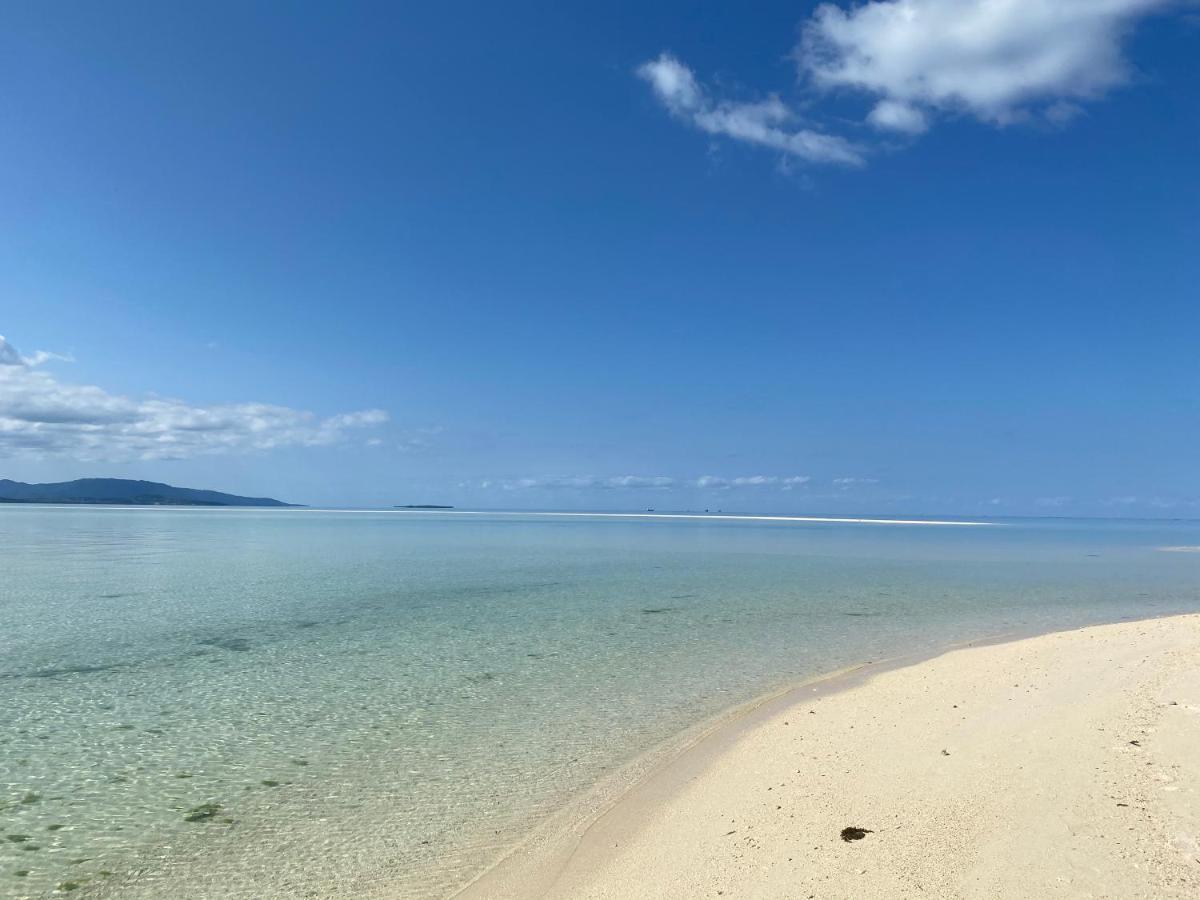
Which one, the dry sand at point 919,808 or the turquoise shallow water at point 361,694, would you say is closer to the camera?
the dry sand at point 919,808

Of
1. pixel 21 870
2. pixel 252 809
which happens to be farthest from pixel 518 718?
pixel 21 870

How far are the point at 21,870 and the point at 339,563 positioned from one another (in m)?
33.8

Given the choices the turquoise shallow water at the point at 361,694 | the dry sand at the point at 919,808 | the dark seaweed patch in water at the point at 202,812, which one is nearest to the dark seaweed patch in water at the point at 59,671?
the turquoise shallow water at the point at 361,694

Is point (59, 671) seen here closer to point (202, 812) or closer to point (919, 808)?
point (202, 812)

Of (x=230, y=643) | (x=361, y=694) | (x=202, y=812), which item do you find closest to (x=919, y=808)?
(x=202, y=812)

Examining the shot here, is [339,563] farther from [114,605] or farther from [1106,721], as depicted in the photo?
[1106,721]

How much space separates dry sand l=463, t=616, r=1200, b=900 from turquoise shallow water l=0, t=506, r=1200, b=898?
1211 mm

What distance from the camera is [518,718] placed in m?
11.3

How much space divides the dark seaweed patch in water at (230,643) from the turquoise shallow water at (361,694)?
7cm

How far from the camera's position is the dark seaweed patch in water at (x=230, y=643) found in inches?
655

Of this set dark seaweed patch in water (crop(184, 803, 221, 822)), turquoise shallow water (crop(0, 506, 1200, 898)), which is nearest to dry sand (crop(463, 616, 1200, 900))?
turquoise shallow water (crop(0, 506, 1200, 898))

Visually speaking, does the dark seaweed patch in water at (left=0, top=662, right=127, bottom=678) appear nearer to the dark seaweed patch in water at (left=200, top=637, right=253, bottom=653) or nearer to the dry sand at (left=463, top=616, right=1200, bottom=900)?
the dark seaweed patch in water at (left=200, top=637, right=253, bottom=653)

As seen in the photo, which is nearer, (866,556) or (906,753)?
(906,753)

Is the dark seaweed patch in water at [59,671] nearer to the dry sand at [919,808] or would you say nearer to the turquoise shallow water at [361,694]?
the turquoise shallow water at [361,694]
